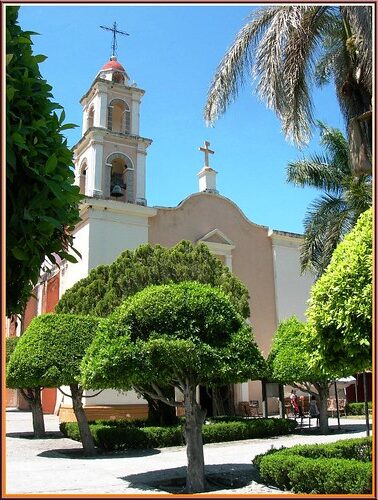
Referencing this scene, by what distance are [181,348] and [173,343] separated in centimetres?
16

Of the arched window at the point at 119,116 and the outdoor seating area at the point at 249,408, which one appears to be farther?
the arched window at the point at 119,116

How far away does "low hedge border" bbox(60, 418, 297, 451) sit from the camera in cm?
1611

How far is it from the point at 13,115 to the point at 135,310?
20.6 feet

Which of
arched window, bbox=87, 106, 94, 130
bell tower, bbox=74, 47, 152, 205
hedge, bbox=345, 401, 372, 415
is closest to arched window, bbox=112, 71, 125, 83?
bell tower, bbox=74, 47, 152, 205

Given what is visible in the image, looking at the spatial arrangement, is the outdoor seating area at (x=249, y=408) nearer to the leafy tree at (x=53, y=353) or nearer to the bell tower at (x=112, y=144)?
the bell tower at (x=112, y=144)

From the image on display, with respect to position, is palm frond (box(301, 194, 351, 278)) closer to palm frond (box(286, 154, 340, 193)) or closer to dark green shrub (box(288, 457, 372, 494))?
palm frond (box(286, 154, 340, 193))

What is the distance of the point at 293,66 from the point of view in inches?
453

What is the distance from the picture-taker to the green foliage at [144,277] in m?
18.2

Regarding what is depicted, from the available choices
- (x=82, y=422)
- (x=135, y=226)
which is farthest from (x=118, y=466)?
(x=135, y=226)

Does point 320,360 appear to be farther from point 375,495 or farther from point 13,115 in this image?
point 13,115

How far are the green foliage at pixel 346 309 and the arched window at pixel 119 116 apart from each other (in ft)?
66.3

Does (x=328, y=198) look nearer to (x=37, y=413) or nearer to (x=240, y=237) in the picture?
(x=240, y=237)

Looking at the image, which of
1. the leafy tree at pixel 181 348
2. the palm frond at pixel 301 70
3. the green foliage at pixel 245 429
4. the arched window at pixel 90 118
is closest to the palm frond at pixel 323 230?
the green foliage at pixel 245 429

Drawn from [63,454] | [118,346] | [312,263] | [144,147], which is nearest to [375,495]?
[118,346]
